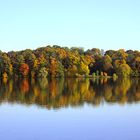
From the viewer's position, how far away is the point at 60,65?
201 ft

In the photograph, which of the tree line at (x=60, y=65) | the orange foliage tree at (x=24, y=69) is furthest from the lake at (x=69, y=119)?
the tree line at (x=60, y=65)

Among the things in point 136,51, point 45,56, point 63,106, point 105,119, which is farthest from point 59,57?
point 105,119

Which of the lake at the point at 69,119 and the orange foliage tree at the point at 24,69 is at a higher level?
the orange foliage tree at the point at 24,69

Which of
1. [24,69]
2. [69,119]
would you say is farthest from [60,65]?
[69,119]

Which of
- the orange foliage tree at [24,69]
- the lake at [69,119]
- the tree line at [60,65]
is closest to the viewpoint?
the lake at [69,119]

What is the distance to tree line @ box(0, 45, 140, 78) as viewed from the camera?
61.0 metres

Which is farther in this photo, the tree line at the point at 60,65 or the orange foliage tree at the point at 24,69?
the tree line at the point at 60,65

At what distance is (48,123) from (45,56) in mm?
49278

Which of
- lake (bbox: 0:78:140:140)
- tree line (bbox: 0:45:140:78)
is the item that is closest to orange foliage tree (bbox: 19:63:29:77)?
tree line (bbox: 0:45:140:78)

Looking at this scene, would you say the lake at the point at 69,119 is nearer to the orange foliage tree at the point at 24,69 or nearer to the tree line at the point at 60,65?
the orange foliage tree at the point at 24,69

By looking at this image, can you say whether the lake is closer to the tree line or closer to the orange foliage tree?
the orange foliage tree

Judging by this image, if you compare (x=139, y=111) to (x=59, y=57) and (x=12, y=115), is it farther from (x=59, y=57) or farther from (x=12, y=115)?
(x=59, y=57)

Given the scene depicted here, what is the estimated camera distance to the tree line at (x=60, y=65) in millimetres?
61000

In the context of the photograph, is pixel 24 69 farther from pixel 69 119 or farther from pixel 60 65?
pixel 69 119
